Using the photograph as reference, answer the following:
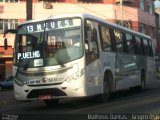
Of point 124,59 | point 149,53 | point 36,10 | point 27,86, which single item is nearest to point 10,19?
point 36,10

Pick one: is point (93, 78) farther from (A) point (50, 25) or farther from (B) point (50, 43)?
(A) point (50, 25)

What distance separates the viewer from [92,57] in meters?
17.1

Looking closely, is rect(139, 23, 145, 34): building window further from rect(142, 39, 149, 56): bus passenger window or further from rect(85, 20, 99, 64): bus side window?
rect(85, 20, 99, 64): bus side window

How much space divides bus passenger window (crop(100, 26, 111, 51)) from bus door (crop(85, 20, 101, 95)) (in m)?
0.67

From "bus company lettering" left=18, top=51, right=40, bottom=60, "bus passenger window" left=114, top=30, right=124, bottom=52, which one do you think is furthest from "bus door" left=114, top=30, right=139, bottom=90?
"bus company lettering" left=18, top=51, right=40, bottom=60

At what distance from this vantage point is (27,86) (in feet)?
54.1

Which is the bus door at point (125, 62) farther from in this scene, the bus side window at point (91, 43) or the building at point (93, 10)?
the building at point (93, 10)

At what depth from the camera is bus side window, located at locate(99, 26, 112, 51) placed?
18381mm

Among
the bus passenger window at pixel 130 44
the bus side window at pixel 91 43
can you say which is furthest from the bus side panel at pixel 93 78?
the bus passenger window at pixel 130 44

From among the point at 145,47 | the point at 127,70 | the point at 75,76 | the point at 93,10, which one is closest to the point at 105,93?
the point at 75,76

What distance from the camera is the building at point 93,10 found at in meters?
54.6

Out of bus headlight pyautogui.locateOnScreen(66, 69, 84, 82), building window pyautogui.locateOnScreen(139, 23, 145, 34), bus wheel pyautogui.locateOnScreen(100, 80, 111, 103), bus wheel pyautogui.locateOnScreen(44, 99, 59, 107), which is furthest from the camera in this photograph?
building window pyautogui.locateOnScreen(139, 23, 145, 34)

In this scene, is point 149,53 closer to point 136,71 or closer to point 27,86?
point 136,71

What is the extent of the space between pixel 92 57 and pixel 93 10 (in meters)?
43.6
